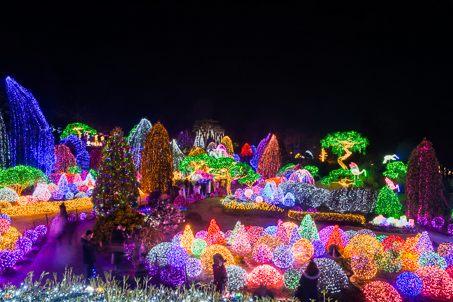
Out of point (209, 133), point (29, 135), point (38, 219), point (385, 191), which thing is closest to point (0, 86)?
point (29, 135)

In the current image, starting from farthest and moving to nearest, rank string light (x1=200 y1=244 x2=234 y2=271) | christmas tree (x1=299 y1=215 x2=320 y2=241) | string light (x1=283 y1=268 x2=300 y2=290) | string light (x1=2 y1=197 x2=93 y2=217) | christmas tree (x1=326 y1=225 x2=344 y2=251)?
string light (x1=2 y1=197 x2=93 y2=217)
christmas tree (x1=299 y1=215 x2=320 y2=241)
christmas tree (x1=326 y1=225 x2=344 y2=251)
string light (x1=200 y1=244 x2=234 y2=271)
string light (x1=283 y1=268 x2=300 y2=290)

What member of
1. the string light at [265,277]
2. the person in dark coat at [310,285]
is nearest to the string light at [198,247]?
the string light at [265,277]

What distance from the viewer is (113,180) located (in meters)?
10.2

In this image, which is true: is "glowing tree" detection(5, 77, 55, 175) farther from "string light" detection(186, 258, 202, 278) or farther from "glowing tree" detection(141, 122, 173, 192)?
"string light" detection(186, 258, 202, 278)

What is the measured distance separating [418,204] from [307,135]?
24509 mm

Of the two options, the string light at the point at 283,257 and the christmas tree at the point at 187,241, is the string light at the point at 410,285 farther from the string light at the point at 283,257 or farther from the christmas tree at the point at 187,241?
the christmas tree at the point at 187,241

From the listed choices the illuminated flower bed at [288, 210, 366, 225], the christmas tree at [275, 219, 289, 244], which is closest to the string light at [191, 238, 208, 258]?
the christmas tree at [275, 219, 289, 244]

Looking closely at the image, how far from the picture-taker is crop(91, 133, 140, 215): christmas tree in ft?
33.2

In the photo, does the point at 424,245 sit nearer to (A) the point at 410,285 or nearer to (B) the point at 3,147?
(A) the point at 410,285

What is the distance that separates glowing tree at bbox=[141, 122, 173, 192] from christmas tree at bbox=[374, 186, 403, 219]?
44.2 ft

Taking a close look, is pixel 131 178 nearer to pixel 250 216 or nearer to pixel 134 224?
pixel 134 224

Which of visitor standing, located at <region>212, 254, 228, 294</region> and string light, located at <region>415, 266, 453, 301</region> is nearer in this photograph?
visitor standing, located at <region>212, 254, 228, 294</region>

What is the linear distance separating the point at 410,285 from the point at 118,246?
7508 mm

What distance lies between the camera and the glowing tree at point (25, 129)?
16.5 metres
